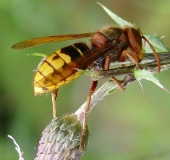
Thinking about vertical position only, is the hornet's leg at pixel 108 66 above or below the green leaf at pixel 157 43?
below

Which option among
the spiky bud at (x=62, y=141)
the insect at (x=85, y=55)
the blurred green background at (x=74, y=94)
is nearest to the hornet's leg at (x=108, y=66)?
the insect at (x=85, y=55)

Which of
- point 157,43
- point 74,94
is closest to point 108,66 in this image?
point 157,43

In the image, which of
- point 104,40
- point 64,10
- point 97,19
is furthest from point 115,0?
point 104,40

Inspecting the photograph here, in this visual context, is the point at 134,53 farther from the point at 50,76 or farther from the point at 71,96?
the point at 71,96

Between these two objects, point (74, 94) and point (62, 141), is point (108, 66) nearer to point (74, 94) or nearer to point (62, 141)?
point (62, 141)

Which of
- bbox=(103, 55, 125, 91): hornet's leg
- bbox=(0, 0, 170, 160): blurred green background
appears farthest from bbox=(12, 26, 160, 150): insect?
bbox=(0, 0, 170, 160): blurred green background

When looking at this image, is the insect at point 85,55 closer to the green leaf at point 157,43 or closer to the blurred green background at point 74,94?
the green leaf at point 157,43
